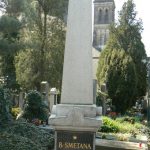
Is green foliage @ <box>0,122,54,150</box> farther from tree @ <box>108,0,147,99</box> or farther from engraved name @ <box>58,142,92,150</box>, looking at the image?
tree @ <box>108,0,147,99</box>

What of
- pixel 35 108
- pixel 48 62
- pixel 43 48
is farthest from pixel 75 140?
pixel 43 48

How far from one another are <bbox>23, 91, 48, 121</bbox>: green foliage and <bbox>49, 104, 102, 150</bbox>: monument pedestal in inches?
383

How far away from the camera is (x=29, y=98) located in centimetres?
1747

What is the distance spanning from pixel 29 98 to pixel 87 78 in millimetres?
10355

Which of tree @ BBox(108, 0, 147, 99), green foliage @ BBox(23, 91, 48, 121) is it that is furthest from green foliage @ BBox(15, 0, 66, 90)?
tree @ BBox(108, 0, 147, 99)

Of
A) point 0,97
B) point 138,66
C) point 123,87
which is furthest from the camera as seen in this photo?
point 138,66

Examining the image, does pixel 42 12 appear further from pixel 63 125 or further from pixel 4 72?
pixel 63 125

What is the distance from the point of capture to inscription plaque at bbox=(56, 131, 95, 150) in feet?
23.8

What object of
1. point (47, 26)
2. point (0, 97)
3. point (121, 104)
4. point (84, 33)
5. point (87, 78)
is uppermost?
point (47, 26)

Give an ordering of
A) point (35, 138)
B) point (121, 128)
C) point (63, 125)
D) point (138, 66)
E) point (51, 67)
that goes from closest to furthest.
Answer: point (63, 125)
point (35, 138)
point (121, 128)
point (51, 67)
point (138, 66)

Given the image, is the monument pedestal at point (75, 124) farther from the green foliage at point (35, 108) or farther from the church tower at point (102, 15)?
the church tower at point (102, 15)

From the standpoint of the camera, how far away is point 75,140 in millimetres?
7305

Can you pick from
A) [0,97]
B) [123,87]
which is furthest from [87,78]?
[123,87]

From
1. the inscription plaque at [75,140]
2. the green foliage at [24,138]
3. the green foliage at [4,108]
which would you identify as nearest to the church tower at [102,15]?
the green foliage at [4,108]
